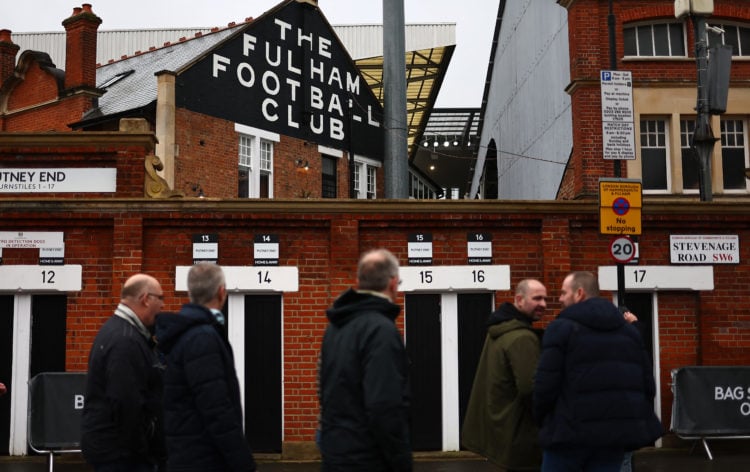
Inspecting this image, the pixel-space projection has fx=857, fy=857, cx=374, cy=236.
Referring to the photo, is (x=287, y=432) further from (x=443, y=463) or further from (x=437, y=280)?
(x=437, y=280)

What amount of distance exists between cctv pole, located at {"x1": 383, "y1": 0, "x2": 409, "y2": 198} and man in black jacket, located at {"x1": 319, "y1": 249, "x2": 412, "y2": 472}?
14538mm

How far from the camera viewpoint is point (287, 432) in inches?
446

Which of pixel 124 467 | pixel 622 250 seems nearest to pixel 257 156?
pixel 622 250

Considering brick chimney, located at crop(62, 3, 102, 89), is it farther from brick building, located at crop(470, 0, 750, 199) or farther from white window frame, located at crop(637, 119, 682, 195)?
white window frame, located at crop(637, 119, 682, 195)

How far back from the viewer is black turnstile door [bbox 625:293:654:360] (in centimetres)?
1186

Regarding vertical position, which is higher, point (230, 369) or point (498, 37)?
point (498, 37)

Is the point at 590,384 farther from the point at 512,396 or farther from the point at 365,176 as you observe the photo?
the point at 365,176

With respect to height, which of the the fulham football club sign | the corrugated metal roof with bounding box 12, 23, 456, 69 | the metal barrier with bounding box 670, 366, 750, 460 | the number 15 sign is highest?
the corrugated metal roof with bounding box 12, 23, 456, 69

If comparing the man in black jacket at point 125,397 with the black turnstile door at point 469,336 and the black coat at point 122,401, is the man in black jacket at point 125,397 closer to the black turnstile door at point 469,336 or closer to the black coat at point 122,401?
the black coat at point 122,401

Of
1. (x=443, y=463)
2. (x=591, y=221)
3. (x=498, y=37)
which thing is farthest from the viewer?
(x=498, y=37)

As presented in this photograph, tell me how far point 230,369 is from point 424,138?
152 feet

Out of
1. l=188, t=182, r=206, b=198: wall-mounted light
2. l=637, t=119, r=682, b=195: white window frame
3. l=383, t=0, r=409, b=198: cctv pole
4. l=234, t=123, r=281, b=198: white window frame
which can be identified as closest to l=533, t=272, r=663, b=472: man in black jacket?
l=383, t=0, r=409, b=198: cctv pole

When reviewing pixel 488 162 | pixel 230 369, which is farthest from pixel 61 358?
pixel 488 162

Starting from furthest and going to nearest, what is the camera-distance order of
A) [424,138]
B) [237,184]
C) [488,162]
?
1. [424,138]
2. [488,162]
3. [237,184]
